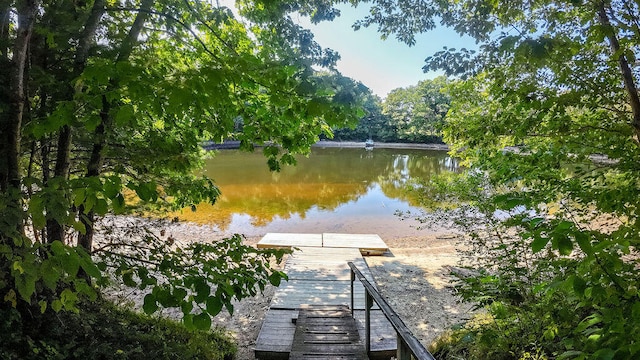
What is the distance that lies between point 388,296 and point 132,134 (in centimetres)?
512

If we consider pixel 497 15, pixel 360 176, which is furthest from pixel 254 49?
pixel 360 176

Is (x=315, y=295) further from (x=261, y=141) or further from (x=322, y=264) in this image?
(x=261, y=141)

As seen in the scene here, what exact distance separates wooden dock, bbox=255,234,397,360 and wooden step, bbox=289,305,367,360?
0.05 m

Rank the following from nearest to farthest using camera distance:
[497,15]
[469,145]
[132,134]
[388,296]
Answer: [497,15] < [132,134] < [469,145] < [388,296]

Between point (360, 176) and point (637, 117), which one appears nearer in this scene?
point (637, 117)

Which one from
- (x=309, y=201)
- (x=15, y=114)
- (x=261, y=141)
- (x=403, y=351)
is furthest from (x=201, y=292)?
(x=309, y=201)

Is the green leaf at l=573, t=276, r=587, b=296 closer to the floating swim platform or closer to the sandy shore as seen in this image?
the sandy shore

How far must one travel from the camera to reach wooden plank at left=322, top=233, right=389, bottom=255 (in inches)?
373

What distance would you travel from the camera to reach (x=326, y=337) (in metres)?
3.74

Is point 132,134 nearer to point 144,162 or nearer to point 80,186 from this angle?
point 144,162

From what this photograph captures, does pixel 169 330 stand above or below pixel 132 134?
below

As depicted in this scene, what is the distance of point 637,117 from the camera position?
10.00ft

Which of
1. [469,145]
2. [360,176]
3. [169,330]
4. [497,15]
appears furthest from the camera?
[360,176]

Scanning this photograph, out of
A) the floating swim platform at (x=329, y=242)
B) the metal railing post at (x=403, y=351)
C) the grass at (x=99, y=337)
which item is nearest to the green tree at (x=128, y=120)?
the grass at (x=99, y=337)
